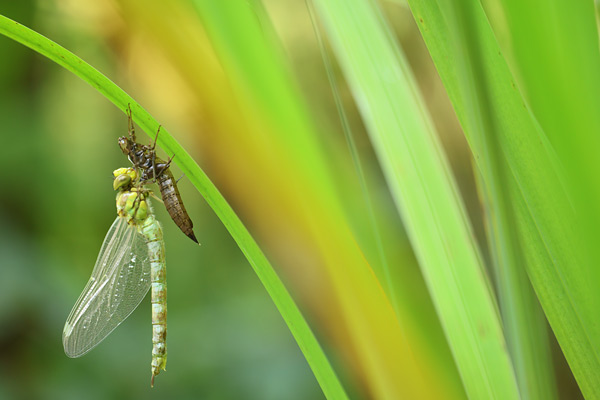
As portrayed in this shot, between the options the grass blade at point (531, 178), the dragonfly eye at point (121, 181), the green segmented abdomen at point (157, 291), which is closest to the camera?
the grass blade at point (531, 178)

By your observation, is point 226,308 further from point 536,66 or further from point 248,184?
point 536,66

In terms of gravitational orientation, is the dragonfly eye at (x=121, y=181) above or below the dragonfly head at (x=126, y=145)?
below

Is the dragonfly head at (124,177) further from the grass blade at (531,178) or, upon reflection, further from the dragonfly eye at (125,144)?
the grass blade at (531,178)

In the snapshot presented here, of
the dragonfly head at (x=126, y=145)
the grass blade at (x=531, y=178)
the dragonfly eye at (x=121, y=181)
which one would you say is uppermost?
the dragonfly head at (x=126, y=145)

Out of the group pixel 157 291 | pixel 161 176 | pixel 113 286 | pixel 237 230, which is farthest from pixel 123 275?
pixel 237 230

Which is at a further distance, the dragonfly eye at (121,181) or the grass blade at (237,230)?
the dragonfly eye at (121,181)

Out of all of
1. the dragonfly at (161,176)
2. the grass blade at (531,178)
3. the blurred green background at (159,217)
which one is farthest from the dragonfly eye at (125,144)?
the grass blade at (531,178)
